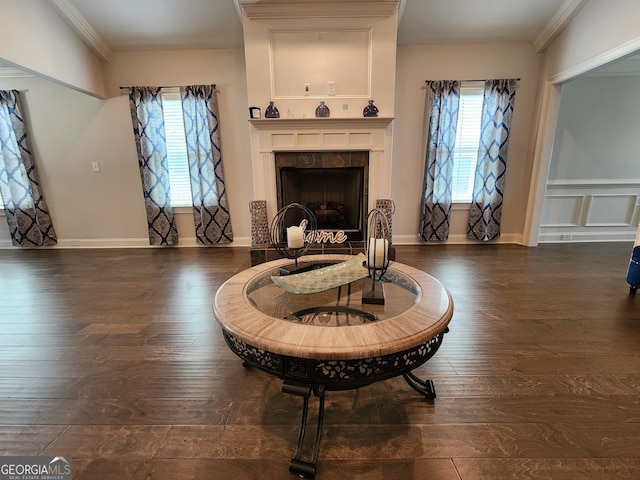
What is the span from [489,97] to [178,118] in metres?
3.94

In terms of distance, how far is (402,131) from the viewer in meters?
3.74

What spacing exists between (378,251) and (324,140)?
228cm

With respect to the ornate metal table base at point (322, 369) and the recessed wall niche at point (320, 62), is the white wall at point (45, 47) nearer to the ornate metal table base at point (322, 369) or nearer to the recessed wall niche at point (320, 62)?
the recessed wall niche at point (320, 62)

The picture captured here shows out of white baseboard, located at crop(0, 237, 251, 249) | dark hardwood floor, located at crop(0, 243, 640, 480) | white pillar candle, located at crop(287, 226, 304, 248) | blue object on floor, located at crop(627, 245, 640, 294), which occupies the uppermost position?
white pillar candle, located at crop(287, 226, 304, 248)

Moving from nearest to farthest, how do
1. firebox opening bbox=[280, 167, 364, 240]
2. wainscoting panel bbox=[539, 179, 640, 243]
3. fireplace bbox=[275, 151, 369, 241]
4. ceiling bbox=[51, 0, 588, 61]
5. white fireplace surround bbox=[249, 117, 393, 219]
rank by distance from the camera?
ceiling bbox=[51, 0, 588, 61], white fireplace surround bbox=[249, 117, 393, 219], fireplace bbox=[275, 151, 369, 241], firebox opening bbox=[280, 167, 364, 240], wainscoting panel bbox=[539, 179, 640, 243]

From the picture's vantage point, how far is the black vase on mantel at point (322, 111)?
307cm

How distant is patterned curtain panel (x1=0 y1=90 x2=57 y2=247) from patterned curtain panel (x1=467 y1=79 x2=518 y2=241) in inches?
230

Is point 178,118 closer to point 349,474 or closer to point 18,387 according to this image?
point 18,387

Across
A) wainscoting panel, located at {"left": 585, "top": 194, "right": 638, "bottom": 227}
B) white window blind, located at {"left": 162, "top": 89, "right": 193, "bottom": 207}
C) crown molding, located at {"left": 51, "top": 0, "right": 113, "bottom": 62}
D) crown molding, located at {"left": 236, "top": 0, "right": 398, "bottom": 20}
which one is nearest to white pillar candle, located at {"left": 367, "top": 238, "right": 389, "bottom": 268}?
crown molding, located at {"left": 236, "top": 0, "right": 398, "bottom": 20}

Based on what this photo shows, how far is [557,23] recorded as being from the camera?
3.14 m

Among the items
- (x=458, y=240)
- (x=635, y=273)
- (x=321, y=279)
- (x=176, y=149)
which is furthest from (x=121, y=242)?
(x=635, y=273)

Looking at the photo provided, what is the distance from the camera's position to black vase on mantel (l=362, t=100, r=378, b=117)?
10.1 feet

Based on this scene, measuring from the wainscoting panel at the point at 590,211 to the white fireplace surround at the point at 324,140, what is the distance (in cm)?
252

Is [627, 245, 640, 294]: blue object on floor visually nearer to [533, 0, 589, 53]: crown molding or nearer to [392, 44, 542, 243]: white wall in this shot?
[392, 44, 542, 243]: white wall
